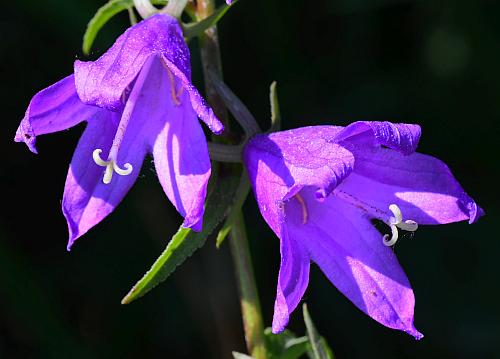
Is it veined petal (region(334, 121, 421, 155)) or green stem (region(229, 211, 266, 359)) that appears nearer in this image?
veined petal (region(334, 121, 421, 155))

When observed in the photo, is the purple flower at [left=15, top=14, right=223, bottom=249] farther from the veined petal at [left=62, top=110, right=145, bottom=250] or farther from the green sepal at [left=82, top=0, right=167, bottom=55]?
the green sepal at [left=82, top=0, right=167, bottom=55]

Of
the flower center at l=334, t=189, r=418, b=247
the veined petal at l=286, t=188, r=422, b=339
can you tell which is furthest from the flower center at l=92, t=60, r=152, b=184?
the flower center at l=334, t=189, r=418, b=247

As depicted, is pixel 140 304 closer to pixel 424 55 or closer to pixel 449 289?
pixel 449 289

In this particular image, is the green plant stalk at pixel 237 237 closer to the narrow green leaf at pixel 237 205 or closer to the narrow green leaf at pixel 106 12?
the narrow green leaf at pixel 237 205

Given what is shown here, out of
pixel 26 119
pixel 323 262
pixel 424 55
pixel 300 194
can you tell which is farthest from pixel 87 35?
pixel 424 55

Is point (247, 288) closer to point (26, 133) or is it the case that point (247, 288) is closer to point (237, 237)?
point (237, 237)

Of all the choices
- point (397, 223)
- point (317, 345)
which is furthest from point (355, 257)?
point (317, 345)
